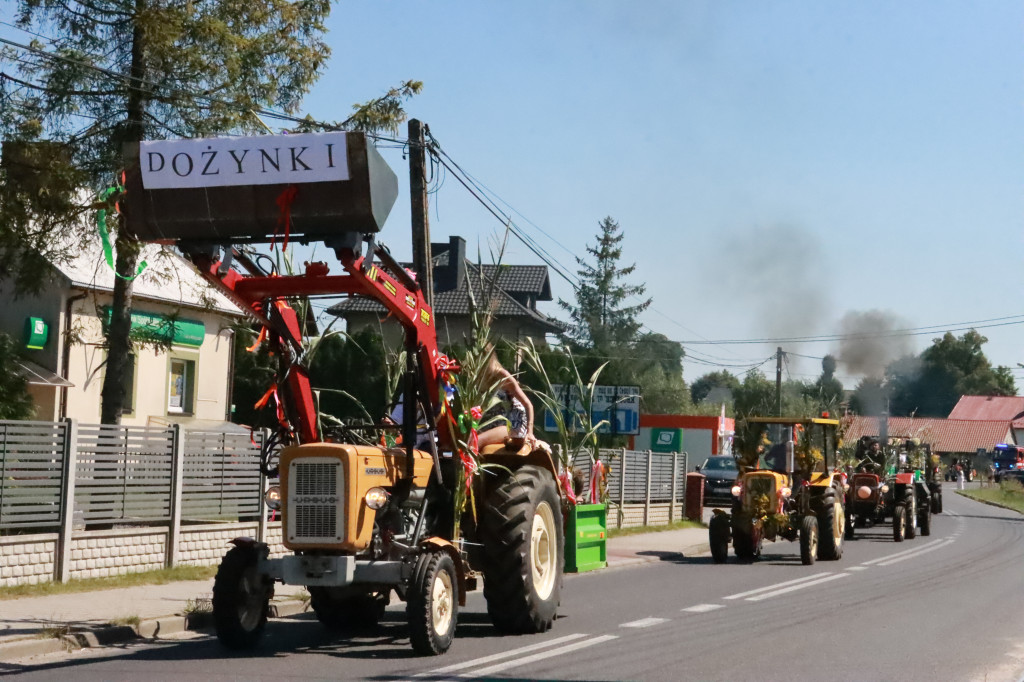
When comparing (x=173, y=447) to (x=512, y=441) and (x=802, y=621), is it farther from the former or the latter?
(x=802, y=621)

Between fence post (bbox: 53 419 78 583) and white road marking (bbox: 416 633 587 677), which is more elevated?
fence post (bbox: 53 419 78 583)

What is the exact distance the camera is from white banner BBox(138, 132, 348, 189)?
8.62m

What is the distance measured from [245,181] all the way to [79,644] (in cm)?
397

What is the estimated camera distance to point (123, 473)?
581 inches

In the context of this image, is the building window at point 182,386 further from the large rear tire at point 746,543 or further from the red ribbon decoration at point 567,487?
the red ribbon decoration at point 567,487

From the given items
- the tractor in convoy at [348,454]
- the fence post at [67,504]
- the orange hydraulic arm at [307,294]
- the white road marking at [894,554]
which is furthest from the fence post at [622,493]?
the orange hydraulic arm at [307,294]

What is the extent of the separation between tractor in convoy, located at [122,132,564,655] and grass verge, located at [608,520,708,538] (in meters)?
13.7

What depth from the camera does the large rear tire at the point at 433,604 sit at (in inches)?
364

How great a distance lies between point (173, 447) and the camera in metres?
15.5

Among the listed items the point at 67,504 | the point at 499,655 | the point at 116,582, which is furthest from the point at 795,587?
the point at 67,504

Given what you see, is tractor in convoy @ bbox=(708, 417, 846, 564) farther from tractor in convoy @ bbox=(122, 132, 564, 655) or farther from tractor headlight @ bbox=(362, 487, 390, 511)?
tractor headlight @ bbox=(362, 487, 390, 511)

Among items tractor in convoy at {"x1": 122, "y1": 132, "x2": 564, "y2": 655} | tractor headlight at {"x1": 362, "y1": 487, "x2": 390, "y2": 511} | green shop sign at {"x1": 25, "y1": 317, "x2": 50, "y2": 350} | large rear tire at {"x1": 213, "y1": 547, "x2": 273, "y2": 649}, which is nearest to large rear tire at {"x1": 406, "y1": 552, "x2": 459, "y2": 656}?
tractor in convoy at {"x1": 122, "y1": 132, "x2": 564, "y2": 655}

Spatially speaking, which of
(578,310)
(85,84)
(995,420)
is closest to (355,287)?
(85,84)

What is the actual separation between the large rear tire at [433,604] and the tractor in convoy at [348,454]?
13mm
